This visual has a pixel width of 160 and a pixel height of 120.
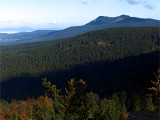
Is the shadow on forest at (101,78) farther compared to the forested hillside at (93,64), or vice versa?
the forested hillside at (93,64)

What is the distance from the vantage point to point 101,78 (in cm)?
10131

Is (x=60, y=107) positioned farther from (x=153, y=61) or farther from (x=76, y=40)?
(x=76, y=40)

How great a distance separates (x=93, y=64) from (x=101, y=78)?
27.2m

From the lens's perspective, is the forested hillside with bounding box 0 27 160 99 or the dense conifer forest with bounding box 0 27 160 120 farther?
the forested hillside with bounding box 0 27 160 99

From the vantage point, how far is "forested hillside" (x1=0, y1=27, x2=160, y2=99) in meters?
89.6

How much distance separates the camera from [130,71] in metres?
101

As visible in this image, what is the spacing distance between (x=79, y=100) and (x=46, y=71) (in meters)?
113

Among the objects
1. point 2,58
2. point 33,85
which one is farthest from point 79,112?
point 2,58

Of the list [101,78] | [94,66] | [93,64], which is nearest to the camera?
[101,78]

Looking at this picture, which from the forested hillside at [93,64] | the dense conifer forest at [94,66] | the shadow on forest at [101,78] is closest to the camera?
the shadow on forest at [101,78]

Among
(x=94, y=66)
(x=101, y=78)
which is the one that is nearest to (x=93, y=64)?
(x=94, y=66)

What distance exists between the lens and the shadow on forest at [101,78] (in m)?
82.5

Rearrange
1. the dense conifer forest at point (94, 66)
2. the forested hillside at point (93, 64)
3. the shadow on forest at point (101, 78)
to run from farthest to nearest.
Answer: the forested hillside at point (93, 64), the dense conifer forest at point (94, 66), the shadow on forest at point (101, 78)

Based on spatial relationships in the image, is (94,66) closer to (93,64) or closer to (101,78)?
(93,64)
